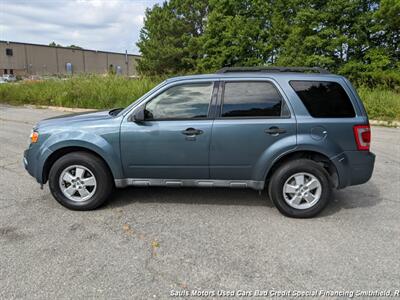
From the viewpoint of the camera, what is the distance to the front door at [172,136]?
3.71 meters

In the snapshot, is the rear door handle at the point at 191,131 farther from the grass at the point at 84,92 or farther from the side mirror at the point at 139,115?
the grass at the point at 84,92

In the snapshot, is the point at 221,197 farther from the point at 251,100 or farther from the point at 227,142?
the point at 251,100

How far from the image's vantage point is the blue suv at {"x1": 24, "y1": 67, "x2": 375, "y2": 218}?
362 cm

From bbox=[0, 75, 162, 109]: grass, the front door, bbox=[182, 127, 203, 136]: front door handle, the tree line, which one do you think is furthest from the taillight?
the tree line

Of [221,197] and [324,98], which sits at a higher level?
[324,98]

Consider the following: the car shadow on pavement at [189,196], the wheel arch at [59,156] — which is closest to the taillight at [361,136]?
the car shadow on pavement at [189,196]

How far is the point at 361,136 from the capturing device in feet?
11.8

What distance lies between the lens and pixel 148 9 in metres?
33.1

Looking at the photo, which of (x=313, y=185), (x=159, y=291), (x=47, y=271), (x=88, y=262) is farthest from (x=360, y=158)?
(x=47, y=271)

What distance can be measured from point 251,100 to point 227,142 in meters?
0.60

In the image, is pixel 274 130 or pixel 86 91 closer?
pixel 274 130

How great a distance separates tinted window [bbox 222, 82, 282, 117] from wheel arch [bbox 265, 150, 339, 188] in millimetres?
542

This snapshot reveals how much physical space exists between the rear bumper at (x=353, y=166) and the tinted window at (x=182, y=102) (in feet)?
5.68

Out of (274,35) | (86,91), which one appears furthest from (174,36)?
(86,91)
